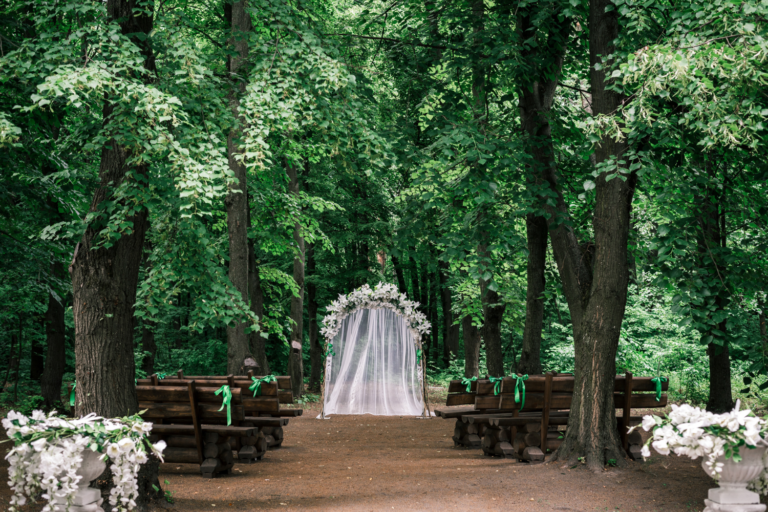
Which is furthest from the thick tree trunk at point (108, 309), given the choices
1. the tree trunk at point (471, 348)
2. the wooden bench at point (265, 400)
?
the tree trunk at point (471, 348)

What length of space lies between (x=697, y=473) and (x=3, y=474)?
24.6ft

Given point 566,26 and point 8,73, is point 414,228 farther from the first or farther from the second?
point 8,73

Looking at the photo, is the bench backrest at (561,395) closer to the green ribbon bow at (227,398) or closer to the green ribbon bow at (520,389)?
the green ribbon bow at (520,389)

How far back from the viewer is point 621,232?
666cm

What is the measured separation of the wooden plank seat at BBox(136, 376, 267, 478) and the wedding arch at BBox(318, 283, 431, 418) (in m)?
7.37

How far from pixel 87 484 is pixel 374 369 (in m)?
11.1

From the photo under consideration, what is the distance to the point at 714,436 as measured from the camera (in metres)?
3.97

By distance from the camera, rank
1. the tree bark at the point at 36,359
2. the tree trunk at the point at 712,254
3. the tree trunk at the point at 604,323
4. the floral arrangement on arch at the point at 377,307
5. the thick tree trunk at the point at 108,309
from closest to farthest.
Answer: the thick tree trunk at the point at 108,309 → the tree trunk at the point at 712,254 → the tree trunk at the point at 604,323 → the floral arrangement on arch at the point at 377,307 → the tree bark at the point at 36,359

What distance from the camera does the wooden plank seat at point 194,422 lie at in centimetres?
689

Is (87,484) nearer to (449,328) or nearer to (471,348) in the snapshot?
(471,348)

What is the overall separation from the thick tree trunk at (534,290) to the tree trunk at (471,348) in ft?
18.2

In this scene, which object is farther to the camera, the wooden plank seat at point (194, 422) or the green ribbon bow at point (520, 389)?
the green ribbon bow at point (520, 389)

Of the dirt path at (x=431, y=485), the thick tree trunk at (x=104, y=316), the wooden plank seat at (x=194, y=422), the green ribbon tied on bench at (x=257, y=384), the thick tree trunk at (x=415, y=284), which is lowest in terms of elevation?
the dirt path at (x=431, y=485)

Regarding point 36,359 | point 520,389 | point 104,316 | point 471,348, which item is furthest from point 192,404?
point 36,359
